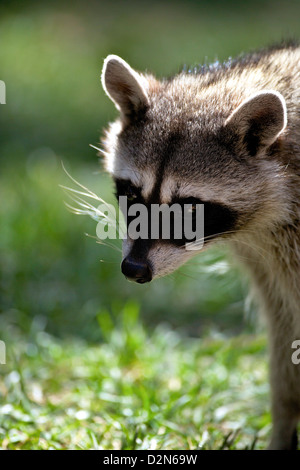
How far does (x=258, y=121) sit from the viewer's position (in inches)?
142

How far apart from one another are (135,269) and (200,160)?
26.6 inches

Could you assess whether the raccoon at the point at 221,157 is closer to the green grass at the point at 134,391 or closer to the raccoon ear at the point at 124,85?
the raccoon ear at the point at 124,85

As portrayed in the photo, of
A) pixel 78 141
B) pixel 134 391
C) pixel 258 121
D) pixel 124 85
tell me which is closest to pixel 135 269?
pixel 258 121

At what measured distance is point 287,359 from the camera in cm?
437

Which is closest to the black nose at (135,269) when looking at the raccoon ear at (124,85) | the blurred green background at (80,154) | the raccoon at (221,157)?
the raccoon at (221,157)

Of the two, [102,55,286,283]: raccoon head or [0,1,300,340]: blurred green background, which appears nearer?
[102,55,286,283]: raccoon head

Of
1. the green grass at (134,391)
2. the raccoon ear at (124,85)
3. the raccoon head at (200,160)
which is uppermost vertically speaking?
the raccoon ear at (124,85)

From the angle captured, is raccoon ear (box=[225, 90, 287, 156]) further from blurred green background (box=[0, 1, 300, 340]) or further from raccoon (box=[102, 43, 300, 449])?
blurred green background (box=[0, 1, 300, 340])

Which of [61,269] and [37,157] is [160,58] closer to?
[37,157]

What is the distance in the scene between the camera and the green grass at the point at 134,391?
4.31m

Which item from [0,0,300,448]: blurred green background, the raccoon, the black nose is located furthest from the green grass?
the black nose

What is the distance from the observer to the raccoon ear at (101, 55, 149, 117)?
12.7 feet

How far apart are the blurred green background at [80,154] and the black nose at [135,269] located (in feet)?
1.79

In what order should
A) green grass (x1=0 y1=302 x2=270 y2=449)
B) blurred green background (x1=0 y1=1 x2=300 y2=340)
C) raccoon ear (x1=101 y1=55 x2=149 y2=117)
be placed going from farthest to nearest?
blurred green background (x1=0 y1=1 x2=300 y2=340) < green grass (x1=0 y1=302 x2=270 y2=449) < raccoon ear (x1=101 y1=55 x2=149 y2=117)
